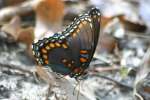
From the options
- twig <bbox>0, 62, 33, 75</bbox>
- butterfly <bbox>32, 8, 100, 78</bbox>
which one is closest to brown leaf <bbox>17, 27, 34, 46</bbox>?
twig <bbox>0, 62, 33, 75</bbox>

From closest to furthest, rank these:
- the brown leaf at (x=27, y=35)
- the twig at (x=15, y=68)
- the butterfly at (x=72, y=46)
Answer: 1. the butterfly at (x=72, y=46)
2. the twig at (x=15, y=68)
3. the brown leaf at (x=27, y=35)

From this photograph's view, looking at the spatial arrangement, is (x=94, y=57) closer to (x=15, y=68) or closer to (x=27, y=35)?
(x=27, y=35)

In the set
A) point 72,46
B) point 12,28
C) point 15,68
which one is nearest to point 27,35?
point 12,28

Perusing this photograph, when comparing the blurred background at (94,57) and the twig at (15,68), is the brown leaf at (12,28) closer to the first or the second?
the blurred background at (94,57)

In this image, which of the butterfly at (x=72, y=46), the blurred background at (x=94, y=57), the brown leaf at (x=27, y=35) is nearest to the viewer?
the butterfly at (x=72, y=46)

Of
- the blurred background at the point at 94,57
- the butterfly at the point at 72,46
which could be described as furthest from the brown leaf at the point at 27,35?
the butterfly at the point at 72,46

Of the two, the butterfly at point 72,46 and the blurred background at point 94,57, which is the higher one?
the butterfly at point 72,46

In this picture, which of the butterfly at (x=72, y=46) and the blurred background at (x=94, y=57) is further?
the blurred background at (x=94, y=57)

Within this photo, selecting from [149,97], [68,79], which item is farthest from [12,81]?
[149,97]
